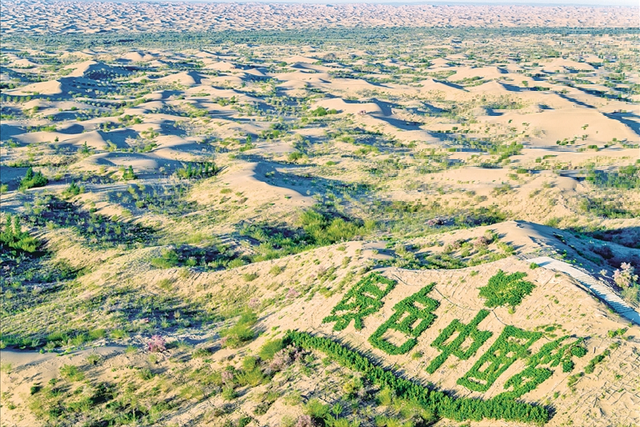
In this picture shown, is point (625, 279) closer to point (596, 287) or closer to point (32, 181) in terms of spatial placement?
point (596, 287)

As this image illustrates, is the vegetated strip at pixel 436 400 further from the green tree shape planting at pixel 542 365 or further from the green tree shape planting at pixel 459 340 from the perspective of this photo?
the green tree shape planting at pixel 459 340

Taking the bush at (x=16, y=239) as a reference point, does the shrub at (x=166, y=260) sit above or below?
above

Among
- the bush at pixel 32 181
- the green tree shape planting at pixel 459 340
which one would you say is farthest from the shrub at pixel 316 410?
the bush at pixel 32 181

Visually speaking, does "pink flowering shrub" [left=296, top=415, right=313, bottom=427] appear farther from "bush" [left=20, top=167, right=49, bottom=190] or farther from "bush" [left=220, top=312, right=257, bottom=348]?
"bush" [left=20, top=167, right=49, bottom=190]

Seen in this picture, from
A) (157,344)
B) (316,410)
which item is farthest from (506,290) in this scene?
(157,344)

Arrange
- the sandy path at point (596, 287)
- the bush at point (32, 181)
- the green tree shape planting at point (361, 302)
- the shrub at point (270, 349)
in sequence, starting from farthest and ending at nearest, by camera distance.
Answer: the bush at point (32, 181) < the green tree shape planting at point (361, 302) < the shrub at point (270, 349) < the sandy path at point (596, 287)
